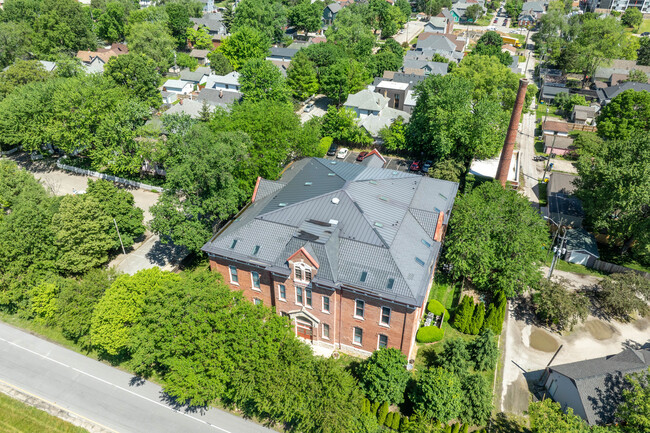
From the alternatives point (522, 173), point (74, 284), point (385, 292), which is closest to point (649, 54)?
point (522, 173)

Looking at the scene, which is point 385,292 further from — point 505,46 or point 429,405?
point 505,46

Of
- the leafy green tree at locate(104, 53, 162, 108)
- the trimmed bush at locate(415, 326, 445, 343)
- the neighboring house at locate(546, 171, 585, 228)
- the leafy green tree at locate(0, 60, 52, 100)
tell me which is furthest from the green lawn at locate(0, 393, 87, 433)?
the leafy green tree at locate(0, 60, 52, 100)

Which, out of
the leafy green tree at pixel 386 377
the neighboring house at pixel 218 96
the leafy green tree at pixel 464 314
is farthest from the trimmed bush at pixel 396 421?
the neighboring house at pixel 218 96

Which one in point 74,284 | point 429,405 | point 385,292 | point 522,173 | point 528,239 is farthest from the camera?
point 522,173

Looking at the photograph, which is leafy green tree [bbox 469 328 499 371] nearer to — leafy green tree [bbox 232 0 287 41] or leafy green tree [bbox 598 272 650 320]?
leafy green tree [bbox 598 272 650 320]

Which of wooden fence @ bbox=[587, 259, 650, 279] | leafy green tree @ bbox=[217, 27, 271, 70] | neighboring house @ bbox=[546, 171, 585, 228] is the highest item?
leafy green tree @ bbox=[217, 27, 271, 70]

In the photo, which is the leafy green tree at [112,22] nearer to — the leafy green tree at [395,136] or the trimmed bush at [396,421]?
the leafy green tree at [395,136]

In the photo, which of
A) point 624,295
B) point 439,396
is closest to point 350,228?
point 439,396
